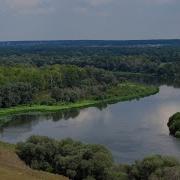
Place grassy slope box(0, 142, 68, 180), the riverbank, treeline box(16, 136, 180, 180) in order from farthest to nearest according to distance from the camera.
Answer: the riverbank < treeline box(16, 136, 180, 180) < grassy slope box(0, 142, 68, 180)

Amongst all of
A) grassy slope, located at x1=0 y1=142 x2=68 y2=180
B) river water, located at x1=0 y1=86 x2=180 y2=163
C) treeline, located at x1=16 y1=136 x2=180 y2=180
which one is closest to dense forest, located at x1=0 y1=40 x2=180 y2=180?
treeline, located at x1=16 y1=136 x2=180 y2=180

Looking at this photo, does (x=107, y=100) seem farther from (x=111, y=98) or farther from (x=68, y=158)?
(x=68, y=158)

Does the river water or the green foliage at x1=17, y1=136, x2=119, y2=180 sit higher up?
the green foliage at x1=17, y1=136, x2=119, y2=180

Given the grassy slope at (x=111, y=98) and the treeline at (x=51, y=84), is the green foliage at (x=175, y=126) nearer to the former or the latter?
the grassy slope at (x=111, y=98)

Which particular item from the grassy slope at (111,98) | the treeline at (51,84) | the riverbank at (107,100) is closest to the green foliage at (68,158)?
the riverbank at (107,100)

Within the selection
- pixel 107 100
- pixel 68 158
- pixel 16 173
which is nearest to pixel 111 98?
pixel 107 100

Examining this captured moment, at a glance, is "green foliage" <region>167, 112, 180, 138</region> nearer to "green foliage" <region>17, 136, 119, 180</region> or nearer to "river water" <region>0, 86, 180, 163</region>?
"river water" <region>0, 86, 180, 163</region>

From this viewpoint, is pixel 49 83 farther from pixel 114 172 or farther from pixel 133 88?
pixel 114 172
